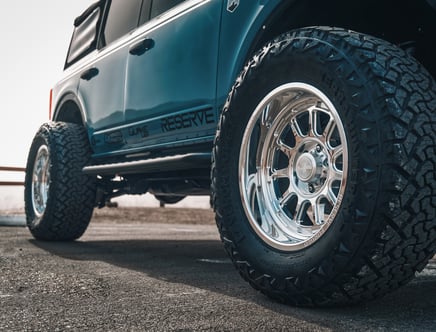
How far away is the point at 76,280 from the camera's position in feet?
7.86

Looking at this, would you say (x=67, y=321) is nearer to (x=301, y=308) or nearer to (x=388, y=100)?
(x=301, y=308)

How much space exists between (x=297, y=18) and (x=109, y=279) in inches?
55.8

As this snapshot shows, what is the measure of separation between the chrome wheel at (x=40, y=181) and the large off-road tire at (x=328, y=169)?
2862 mm

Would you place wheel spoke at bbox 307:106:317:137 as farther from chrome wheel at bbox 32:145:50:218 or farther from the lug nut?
chrome wheel at bbox 32:145:50:218

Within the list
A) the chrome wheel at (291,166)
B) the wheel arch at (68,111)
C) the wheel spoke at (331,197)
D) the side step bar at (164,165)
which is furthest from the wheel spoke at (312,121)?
the wheel arch at (68,111)

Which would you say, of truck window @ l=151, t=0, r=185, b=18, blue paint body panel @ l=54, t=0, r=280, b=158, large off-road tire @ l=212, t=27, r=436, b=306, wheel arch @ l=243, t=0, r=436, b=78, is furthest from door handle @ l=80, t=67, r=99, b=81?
large off-road tire @ l=212, t=27, r=436, b=306

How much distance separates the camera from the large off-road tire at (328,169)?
1.66 meters

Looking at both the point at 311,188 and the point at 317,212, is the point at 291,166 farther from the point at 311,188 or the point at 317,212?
the point at 317,212

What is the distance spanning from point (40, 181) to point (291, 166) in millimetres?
3308

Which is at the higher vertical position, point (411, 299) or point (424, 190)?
point (424, 190)

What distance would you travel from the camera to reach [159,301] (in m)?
1.92

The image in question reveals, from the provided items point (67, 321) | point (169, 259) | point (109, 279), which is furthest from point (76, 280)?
point (169, 259)

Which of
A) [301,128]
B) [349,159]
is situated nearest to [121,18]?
[301,128]

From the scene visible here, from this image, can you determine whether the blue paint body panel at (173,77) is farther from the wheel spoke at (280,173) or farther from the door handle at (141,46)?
the wheel spoke at (280,173)
